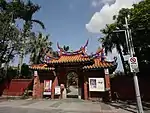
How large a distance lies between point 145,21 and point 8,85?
1883cm

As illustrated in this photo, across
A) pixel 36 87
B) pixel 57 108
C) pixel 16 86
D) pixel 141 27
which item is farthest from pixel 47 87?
pixel 141 27

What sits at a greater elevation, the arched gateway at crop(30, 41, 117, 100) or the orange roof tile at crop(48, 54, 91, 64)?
the orange roof tile at crop(48, 54, 91, 64)

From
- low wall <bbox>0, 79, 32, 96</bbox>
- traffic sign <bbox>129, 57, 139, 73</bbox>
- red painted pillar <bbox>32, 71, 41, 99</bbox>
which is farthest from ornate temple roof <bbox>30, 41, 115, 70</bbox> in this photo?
traffic sign <bbox>129, 57, 139, 73</bbox>

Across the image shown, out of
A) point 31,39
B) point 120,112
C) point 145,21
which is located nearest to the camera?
point 120,112

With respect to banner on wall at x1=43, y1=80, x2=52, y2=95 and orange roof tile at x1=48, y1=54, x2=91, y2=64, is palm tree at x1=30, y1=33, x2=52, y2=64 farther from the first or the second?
banner on wall at x1=43, y1=80, x2=52, y2=95

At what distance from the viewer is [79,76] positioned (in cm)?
2261

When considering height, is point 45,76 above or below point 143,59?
below

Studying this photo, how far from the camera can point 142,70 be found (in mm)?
22781

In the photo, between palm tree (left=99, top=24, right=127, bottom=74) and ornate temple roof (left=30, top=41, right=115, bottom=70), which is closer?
ornate temple roof (left=30, top=41, right=115, bottom=70)

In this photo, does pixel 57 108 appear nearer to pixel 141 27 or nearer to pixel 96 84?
pixel 96 84

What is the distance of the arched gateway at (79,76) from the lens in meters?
21.1

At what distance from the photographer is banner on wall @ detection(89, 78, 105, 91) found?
68.6ft

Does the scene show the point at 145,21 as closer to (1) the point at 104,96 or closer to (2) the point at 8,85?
(1) the point at 104,96

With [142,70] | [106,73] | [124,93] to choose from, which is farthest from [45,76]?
[142,70]
